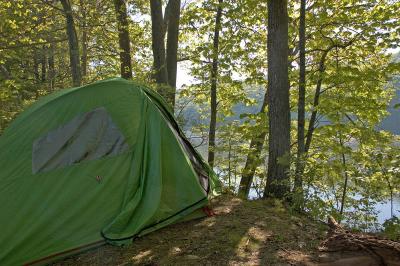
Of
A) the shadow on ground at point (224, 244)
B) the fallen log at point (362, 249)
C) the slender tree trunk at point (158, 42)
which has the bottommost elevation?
the shadow on ground at point (224, 244)

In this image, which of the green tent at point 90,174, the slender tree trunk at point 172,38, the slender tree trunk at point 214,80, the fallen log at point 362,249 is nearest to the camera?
the fallen log at point 362,249

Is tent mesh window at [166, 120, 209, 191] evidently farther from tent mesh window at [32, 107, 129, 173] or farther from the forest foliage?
the forest foliage

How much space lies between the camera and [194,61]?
11086 millimetres

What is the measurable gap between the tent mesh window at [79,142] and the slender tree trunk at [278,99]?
9.22ft

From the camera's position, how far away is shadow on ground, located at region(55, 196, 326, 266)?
143 inches

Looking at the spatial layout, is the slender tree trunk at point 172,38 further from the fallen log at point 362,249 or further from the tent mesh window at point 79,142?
the fallen log at point 362,249

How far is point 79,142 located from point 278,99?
347 cm

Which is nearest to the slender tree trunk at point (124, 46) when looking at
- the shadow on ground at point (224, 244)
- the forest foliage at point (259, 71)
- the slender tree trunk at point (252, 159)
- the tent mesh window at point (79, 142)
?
the forest foliage at point (259, 71)

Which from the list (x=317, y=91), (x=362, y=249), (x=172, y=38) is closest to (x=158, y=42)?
(x=172, y=38)

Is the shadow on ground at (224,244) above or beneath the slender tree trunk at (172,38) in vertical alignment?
beneath

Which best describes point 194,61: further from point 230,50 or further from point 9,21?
point 9,21

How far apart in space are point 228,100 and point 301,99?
16.2ft

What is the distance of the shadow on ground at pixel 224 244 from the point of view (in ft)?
Answer: 11.9

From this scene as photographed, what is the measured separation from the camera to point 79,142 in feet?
14.5
